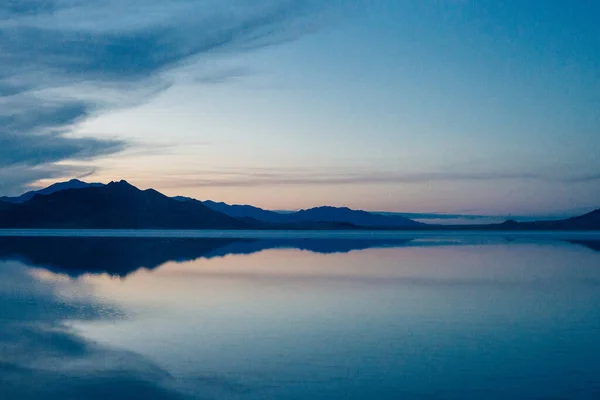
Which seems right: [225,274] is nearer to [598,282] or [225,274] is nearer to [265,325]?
[265,325]

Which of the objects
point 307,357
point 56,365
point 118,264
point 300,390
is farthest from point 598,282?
point 118,264

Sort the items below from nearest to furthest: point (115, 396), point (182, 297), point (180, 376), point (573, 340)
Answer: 1. point (115, 396)
2. point (180, 376)
3. point (573, 340)
4. point (182, 297)

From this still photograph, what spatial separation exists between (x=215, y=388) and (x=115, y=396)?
1.52 meters

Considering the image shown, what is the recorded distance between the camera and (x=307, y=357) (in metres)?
11.6

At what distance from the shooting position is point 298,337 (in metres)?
13.5

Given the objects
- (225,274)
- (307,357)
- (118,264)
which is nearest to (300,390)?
(307,357)

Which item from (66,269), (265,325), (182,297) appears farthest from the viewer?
(66,269)

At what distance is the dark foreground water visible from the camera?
9.71 metres

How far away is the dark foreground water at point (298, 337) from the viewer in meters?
9.71

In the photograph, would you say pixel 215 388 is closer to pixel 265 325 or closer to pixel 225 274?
pixel 265 325

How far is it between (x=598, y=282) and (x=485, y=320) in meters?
11.3

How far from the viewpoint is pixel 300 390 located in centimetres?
948

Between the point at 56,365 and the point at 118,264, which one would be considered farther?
the point at 118,264

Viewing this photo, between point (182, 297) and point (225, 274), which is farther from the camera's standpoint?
point (225, 274)
